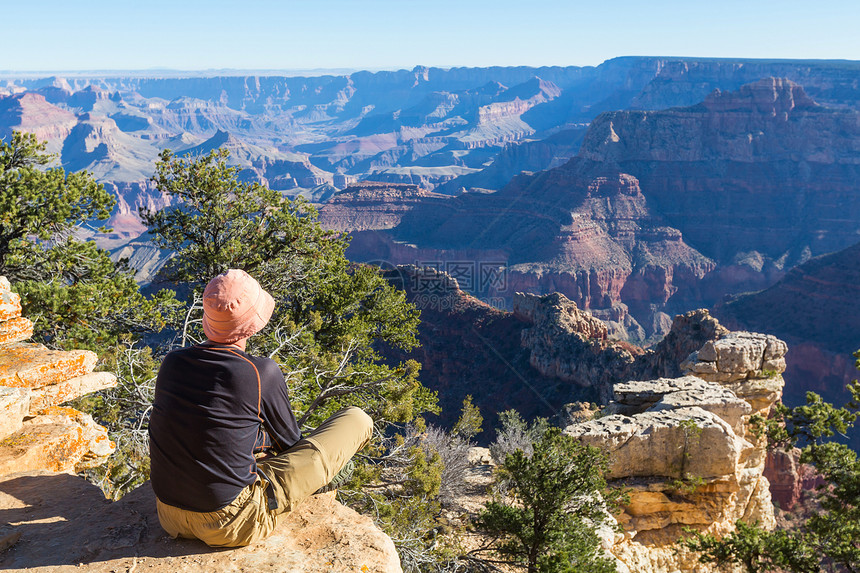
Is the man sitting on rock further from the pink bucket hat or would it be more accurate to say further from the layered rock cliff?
the layered rock cliff

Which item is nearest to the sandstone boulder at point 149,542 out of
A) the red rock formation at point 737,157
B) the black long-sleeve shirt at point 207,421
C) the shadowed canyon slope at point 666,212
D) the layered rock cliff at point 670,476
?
the black long-sleeve shirt at point 207,421

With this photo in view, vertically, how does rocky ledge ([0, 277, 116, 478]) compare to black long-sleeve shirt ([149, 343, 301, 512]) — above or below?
below

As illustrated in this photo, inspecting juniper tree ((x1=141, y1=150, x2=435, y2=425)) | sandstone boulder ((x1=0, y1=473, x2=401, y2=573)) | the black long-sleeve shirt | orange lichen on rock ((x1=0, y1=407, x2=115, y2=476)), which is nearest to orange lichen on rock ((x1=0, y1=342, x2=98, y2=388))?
orange lichen on rock ((x1=0, y1=407, x2=115, y2=476))

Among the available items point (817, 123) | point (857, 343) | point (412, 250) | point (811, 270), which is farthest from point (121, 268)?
point (817, 123)

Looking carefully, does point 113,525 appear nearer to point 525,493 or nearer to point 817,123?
point 525,493

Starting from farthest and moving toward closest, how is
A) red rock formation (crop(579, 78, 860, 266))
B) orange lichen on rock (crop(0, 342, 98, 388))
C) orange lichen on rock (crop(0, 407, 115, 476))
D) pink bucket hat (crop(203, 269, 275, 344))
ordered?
red rock formation (crop(579, 78, 860, 266)) → orange lichen on rock (crop(0, 342, 98, 388)) → orange lichen on rock (crop(0, 407, 115, 476)) → pink bucket hat (crop(203, 269, 275, 344))

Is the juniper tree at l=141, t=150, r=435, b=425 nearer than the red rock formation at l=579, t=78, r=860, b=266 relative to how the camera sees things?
Yes

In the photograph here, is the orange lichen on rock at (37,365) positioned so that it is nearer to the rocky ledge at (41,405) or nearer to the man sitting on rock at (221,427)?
the rocky ledge at (41,405)

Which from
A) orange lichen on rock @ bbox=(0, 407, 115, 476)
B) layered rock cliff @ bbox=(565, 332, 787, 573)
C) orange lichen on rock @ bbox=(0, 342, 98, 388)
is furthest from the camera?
layered rock cliff @ bbox=(565, 332, 787, 573)
